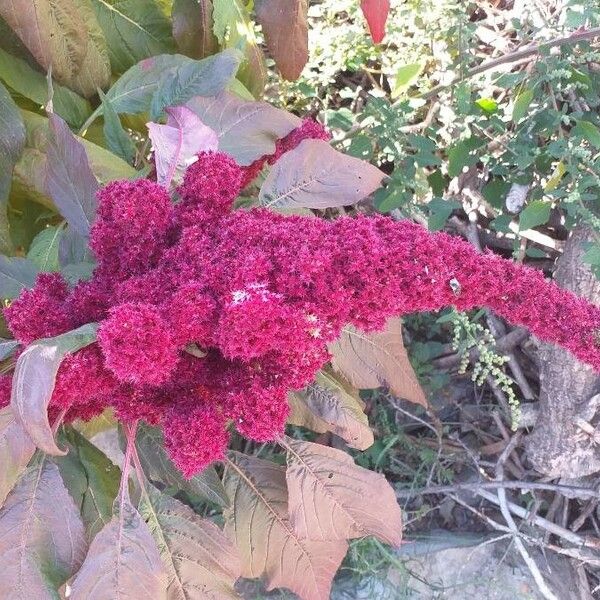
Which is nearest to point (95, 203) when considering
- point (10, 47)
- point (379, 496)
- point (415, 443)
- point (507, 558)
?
point (10, 47)

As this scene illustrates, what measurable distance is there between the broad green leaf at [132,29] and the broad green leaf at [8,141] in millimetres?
296

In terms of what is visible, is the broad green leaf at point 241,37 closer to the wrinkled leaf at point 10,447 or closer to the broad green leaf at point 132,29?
the broad green leaf at point 132,29

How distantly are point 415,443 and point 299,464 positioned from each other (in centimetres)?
74

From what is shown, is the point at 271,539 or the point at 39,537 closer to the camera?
the point at 39,537

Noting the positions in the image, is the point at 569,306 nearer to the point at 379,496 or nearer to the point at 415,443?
the point at 379,496

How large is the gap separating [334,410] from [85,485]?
39cm

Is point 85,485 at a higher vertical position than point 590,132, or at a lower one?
lower

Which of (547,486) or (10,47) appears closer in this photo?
(10,47)

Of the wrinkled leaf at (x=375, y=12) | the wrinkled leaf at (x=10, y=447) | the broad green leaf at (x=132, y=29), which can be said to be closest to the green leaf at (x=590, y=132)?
the wrinkled leaf at (x=375, y=12)

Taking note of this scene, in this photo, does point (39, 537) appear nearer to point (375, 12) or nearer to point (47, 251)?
point (47, 251)

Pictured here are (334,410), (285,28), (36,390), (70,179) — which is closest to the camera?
(36,390)

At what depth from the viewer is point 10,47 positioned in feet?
3.67

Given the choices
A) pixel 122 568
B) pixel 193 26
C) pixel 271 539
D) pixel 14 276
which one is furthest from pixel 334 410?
pixel 193 26

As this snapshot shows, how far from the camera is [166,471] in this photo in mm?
1084
